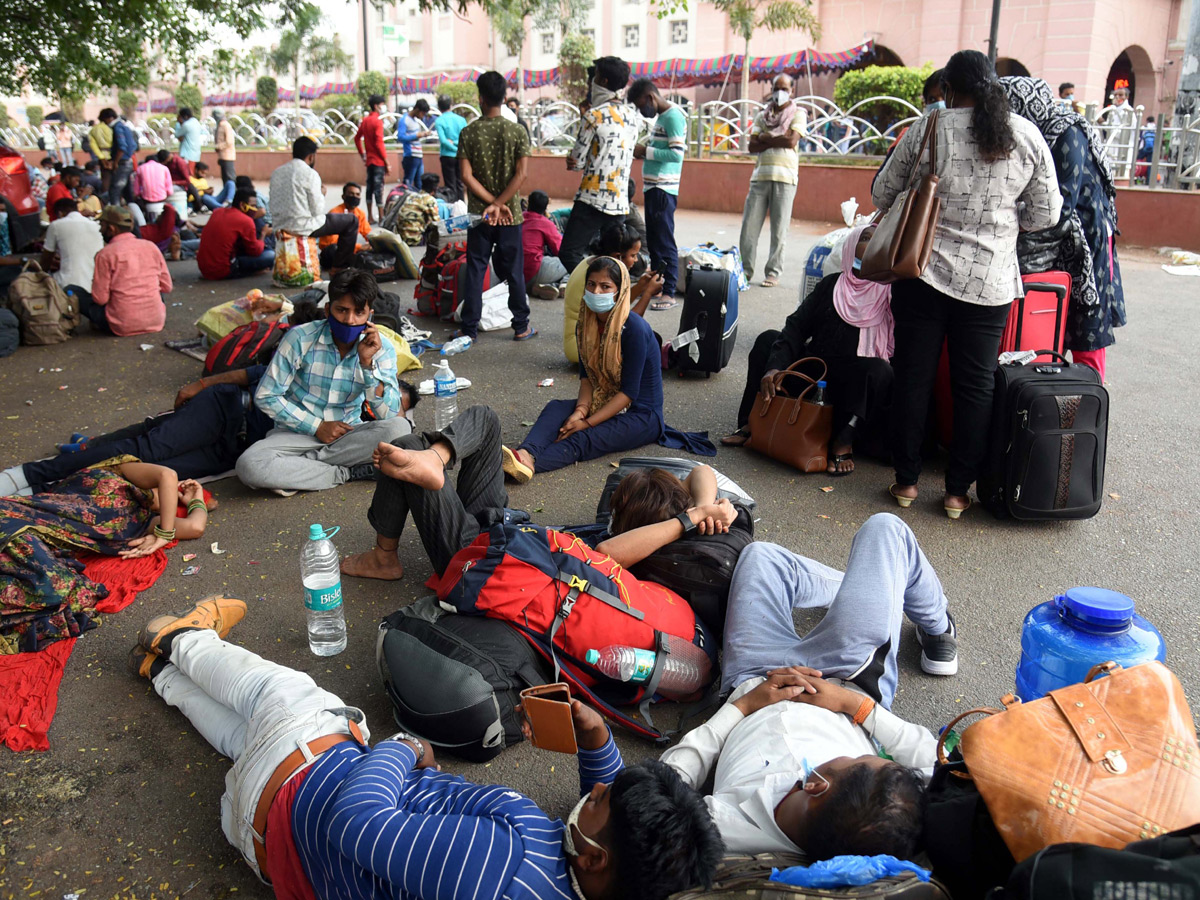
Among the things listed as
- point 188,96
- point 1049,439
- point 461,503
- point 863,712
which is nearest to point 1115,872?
point 863,712

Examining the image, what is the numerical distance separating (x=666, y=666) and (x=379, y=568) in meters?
1.48

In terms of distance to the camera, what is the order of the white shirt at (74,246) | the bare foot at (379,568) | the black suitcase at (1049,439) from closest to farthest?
the bare foot at (379,568) < the black suitcase at (1049,439) < the white shirt at (74,246)

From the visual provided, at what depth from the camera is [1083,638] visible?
266 centimetres

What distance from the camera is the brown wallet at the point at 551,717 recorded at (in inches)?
78.5

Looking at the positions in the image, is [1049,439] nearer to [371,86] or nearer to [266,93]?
[371,86]

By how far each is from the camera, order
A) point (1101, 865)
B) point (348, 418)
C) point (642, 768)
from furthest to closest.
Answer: point (348, 418) → point (642, 768) → point (1101, 865)

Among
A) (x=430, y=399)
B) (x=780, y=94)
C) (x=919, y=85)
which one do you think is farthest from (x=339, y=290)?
(x=919, y=85)

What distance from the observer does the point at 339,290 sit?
4438mm

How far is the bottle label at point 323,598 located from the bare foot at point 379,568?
0.49 m

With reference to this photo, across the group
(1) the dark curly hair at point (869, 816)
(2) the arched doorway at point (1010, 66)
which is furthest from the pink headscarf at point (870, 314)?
(2) the arched doorway at point (1010, 66)

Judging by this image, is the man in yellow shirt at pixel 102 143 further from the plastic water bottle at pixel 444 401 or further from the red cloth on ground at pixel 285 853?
the red cloth on ground at pixel 285 853

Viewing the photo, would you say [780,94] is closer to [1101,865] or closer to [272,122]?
[1101,865]

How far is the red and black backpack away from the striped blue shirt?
67cm

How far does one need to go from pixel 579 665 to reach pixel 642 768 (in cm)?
96
